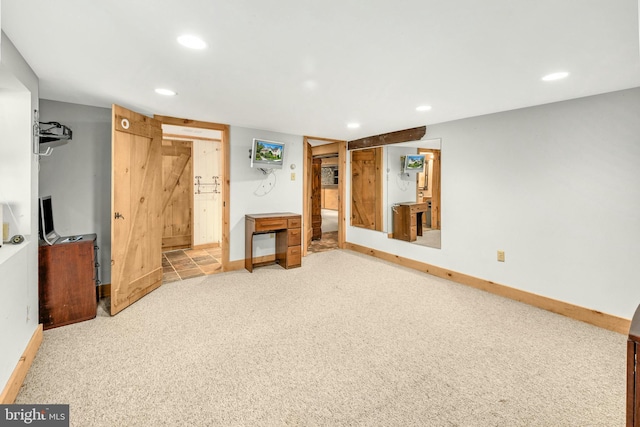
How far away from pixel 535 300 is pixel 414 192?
6.99 feet

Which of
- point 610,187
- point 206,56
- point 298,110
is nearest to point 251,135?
point 298,110

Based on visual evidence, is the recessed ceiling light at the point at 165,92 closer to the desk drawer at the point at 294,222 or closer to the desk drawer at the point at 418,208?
the desk drawer at the point at 294,222

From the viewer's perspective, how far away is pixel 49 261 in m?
2.49

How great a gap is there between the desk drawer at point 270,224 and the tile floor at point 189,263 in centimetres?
93

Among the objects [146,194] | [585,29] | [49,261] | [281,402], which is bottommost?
[281,402]

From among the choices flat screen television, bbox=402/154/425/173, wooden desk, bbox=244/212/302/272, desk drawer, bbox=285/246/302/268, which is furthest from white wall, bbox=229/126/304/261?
flat screen television, bbox=402/154/425/173

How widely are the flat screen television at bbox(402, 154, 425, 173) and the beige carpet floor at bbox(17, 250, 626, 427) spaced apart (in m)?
2.08

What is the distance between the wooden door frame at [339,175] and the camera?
5030 mm

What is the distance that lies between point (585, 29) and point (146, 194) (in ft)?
13.0

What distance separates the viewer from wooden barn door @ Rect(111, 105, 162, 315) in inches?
111

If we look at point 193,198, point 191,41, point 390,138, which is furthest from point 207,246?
point 191,41

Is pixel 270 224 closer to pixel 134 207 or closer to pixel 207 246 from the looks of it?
pixel 134 207

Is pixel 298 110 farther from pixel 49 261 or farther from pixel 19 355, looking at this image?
pixel 19 355

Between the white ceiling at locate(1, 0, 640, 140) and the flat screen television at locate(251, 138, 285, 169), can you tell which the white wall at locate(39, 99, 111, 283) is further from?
the flat screen television at locate(251, 138, 285, 169)
